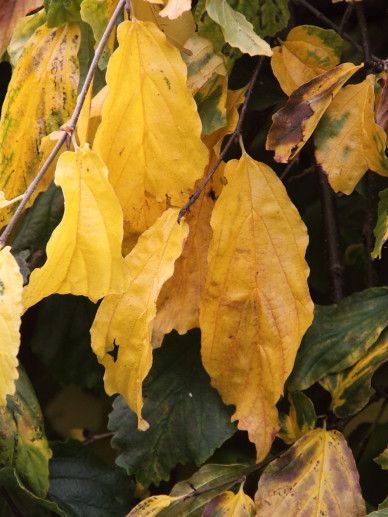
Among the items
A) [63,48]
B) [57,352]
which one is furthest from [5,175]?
[57,352]

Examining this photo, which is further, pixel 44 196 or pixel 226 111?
pixel 44 196

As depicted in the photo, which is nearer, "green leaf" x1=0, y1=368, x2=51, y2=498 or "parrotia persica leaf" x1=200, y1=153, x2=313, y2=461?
"parrotia persica leaf" x1=200, y1=153, x2=313, y2=461

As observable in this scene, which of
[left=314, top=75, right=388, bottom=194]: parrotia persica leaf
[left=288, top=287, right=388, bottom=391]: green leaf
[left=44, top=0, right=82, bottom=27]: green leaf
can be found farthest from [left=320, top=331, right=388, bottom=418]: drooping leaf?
[left=44, top=0, right=82, bottom=27]: green leaf

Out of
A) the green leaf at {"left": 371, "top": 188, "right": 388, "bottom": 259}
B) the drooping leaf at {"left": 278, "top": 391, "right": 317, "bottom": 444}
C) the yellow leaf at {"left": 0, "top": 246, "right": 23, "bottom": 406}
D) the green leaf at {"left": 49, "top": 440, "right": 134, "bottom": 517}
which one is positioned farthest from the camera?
the green leaf at {"left": 49, "top": 440, "right": 134, "bottom": 517}

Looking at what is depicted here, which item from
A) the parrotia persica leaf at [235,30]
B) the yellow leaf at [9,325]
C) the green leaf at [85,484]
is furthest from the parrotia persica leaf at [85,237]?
the green leaf at [85,484]

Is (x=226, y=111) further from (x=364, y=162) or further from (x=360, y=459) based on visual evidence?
(x=360, y=459)

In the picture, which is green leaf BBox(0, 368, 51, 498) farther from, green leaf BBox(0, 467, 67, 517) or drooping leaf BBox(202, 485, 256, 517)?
drooping leaf BBox(202, 485, 256, 517)
